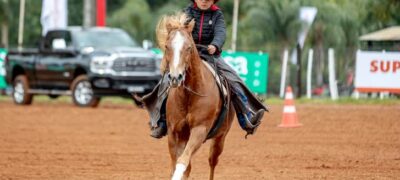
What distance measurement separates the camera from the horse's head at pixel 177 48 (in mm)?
10125

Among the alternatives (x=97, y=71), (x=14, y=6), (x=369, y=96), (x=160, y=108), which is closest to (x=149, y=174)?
(x=160, y=108)

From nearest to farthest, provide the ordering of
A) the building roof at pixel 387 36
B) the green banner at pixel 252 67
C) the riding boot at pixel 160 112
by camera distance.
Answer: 1. the riding boot at pixel 160 112
2. the green banner at pixel 252 67
3. the building roof at pixel 387 36

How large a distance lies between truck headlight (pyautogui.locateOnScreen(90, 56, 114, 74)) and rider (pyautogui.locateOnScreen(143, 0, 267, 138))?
15.3 meters

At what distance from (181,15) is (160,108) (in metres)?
1.05

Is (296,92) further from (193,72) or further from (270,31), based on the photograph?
(193,72)

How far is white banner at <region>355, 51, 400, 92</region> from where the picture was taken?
2635cm

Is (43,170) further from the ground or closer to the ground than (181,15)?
closer to the ground

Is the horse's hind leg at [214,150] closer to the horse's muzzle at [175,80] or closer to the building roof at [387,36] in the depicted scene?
the horse's muzzle at [175,80]

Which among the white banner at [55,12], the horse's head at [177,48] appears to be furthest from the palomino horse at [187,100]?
the white banner at [55,12]

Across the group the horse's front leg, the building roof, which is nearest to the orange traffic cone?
the horse's front leg

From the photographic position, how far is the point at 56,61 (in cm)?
2884

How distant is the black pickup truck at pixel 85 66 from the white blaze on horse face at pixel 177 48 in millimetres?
16924

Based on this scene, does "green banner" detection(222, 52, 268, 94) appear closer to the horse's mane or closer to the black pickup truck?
the black pickup truck

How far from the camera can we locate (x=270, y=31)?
1876 inches
